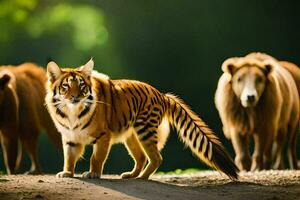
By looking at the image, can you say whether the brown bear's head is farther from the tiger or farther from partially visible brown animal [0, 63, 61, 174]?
partially visible brown animal [0, 63, 61, 174]

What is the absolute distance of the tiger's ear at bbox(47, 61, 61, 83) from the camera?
659 cm

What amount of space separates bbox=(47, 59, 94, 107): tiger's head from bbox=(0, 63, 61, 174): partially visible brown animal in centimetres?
297

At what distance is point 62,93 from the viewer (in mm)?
6520

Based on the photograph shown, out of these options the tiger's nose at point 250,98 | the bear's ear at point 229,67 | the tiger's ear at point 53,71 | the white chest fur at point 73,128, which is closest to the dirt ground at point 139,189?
the white chest fur at point 73,128

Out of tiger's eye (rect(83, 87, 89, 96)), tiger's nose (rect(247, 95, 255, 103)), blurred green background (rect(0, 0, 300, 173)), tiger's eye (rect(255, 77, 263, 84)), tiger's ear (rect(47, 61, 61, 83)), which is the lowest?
tiger's eye (rect(83, 87, 89, 96))

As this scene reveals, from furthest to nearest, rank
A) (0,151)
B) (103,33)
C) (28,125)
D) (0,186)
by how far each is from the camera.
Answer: (103,33) → (0,151) → (28,125) → (0,186)

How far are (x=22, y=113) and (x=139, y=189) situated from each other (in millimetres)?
3923

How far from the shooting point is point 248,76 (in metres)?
9.05

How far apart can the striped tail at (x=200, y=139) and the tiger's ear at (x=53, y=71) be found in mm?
1263

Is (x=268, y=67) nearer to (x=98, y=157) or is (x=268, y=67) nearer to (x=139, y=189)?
(x=98, y=157)

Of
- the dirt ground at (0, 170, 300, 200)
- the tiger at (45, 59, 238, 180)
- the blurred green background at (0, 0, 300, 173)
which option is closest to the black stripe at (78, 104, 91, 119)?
the tiger at (45, 59, 238, 180)

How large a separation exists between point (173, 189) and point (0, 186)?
4.45 feet

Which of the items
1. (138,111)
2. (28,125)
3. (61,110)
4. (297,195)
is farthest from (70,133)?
(28,125)

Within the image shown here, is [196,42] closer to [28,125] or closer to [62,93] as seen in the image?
[28,125]
